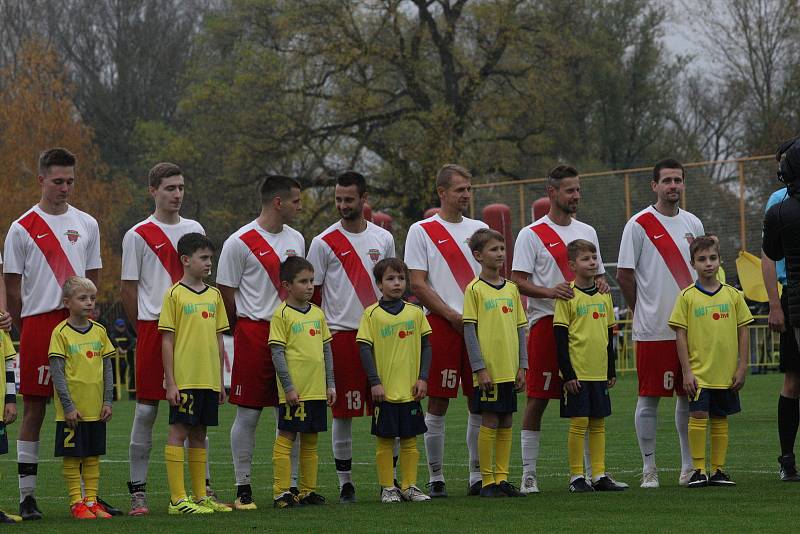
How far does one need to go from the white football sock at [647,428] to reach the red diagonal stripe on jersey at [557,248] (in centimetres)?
108

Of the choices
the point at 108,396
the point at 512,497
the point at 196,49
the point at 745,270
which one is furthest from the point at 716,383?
the point at 196,49

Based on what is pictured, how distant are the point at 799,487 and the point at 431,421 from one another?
258 centimetres

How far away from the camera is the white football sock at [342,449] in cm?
1004

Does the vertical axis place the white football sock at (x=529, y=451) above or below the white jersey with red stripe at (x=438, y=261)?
below

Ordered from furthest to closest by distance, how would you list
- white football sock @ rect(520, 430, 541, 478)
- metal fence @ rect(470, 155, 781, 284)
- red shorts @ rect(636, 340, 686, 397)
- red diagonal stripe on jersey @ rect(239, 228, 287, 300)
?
metal fence @ rect(470, 155, 781, 284) < red shorts @ rect(636, 340, 686, 397) < white football sock @ rect(520, 430, 541, 478) < red diagonal stripe on jersey @ rect(239, 228, 287, 300)

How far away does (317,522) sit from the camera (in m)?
8.65

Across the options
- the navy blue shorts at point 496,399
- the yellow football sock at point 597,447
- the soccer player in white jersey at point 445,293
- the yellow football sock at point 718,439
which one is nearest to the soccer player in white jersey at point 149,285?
the soccer player in white jersey at point 445,293

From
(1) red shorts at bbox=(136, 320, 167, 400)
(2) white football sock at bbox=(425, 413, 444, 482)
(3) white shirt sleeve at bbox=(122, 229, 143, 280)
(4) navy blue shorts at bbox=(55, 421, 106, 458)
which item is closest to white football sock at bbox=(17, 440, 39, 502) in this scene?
(4) navy blue shorts at bbox=(55, 421, 106, 458)

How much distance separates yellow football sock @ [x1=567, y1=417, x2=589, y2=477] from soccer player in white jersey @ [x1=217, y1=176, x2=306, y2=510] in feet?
6.41

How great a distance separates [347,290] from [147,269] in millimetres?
1407

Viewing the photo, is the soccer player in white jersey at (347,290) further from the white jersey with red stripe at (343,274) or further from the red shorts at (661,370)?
the red shorts at (661,370)

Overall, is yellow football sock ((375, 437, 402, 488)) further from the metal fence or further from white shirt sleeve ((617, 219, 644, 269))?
the metal fence

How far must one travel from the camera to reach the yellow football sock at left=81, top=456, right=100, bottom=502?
9367mm

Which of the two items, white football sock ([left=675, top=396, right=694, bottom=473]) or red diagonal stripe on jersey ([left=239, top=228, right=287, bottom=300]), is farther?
white football sock ([left=675, top=396, right=694, bottom=473])
